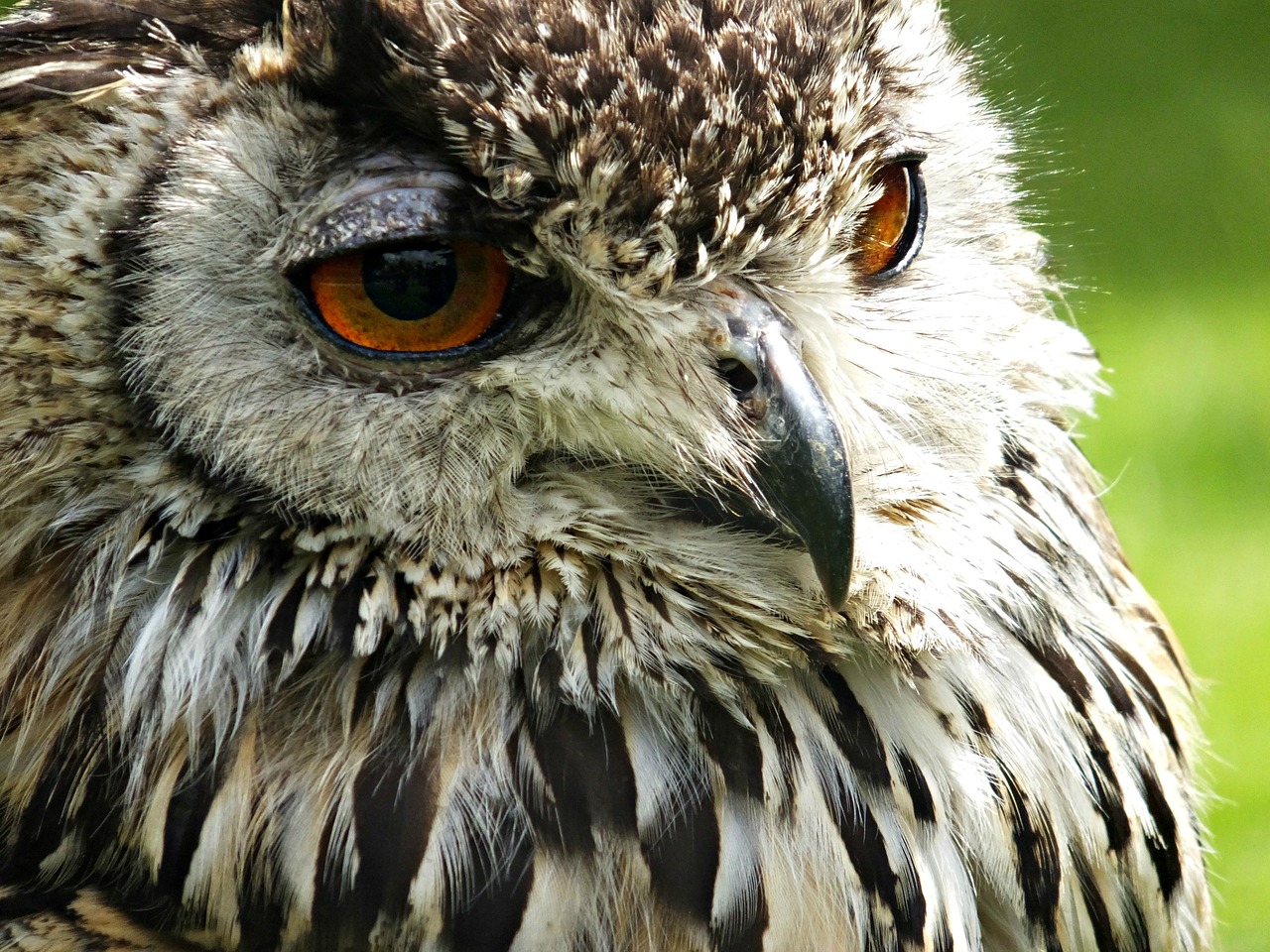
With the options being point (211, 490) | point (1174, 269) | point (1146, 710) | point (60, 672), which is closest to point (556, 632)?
point (211, 490)

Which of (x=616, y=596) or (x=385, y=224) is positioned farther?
(x=616, y=596)

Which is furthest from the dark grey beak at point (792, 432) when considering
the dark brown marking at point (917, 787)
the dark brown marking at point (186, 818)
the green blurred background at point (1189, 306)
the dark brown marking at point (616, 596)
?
the green blurred background at point (1189, 306)

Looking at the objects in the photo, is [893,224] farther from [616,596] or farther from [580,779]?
[580,779]

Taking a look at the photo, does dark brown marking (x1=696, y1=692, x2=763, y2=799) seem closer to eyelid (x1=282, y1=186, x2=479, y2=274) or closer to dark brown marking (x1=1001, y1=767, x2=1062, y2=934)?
dark brown marking (x1=1001, y1=767, x2=1062, y2=934)

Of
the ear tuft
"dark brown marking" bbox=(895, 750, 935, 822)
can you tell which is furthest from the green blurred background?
the ear tuft

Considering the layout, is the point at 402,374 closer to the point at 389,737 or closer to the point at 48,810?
the point at 389,737

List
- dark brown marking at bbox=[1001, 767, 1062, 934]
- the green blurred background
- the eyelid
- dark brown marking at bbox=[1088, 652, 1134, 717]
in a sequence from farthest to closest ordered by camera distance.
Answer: the green blurred background < dark brown marking at bbox=[1088, 652, 1134, 717] < dark brown marking at bbox=[1001, 767, 1062, 934] < the eyelid

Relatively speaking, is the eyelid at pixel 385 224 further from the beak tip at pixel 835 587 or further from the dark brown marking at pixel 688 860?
the dark brown marking at pixel 688 860

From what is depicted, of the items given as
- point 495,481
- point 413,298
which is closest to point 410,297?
point 413,298
